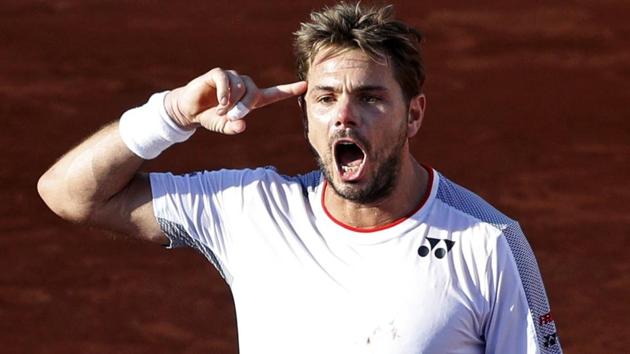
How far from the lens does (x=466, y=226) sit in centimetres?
351

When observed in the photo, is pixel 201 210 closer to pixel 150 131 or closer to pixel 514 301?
pixel 150 131

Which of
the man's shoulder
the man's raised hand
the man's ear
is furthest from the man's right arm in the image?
the man's shoulder

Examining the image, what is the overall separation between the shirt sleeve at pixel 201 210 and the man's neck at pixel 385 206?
236 mm

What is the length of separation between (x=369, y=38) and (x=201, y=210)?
2.00 feet

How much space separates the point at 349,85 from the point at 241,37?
103 inches

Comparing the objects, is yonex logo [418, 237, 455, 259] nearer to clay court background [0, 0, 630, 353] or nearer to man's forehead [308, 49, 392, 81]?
man's forehead [308, 49, 392, 81]

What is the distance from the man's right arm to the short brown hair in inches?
4.8

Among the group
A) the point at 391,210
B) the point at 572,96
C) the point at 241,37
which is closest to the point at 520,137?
the point at 572,96

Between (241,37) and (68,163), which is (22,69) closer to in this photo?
(241,37)

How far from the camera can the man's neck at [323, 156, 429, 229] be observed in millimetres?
3545

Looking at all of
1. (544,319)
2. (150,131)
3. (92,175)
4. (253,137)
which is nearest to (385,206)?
(544,319)

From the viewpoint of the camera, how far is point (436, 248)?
346cm

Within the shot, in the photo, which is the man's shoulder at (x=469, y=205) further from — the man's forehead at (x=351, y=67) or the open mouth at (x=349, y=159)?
the man's forehead at (x=351, y=67)

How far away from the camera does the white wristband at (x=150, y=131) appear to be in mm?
3555
